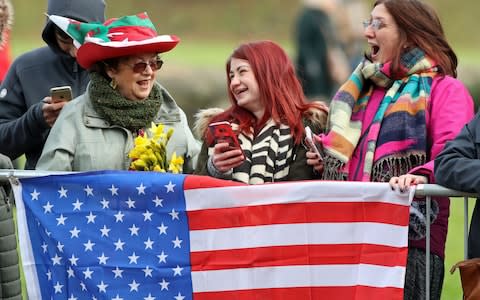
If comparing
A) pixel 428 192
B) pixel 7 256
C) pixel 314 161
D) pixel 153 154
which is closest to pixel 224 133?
pixel 153 154

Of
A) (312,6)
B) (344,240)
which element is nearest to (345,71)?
(312,6)

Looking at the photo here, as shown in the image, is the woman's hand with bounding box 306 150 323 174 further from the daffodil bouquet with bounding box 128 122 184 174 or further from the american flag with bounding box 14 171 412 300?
the daffodil bouquet with bounding box 128 122 184 174

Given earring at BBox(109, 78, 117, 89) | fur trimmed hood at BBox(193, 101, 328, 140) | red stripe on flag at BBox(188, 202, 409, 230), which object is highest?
earring at BBox(109, 78, 117, 89)

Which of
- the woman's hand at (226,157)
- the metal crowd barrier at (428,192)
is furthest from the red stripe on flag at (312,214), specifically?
the woman's hand at (226,157)

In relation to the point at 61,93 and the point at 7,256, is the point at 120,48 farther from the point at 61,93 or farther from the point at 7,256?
the point at 7,256


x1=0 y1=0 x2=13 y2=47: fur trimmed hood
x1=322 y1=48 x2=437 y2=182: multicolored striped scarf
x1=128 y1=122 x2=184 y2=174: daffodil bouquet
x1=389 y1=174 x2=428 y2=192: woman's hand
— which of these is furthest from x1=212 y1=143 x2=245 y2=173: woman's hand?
x1=0 y1=0 x2=13 y2=47: fur trimmed hood

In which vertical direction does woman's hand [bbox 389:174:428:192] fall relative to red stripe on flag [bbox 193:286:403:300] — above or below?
above

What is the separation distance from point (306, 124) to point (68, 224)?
1259mm

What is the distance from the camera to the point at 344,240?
6242mm

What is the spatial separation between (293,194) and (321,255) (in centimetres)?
30

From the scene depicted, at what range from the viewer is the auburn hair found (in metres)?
6.83

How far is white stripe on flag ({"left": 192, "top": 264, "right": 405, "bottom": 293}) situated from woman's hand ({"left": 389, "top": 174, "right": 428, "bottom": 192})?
0.36 m

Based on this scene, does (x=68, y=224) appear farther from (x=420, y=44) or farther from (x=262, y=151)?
(x=420, y=44)

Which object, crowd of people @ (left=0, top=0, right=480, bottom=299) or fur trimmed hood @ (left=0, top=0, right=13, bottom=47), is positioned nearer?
crowd of people @ (left=0, top=0, right=480, bottom=299)
